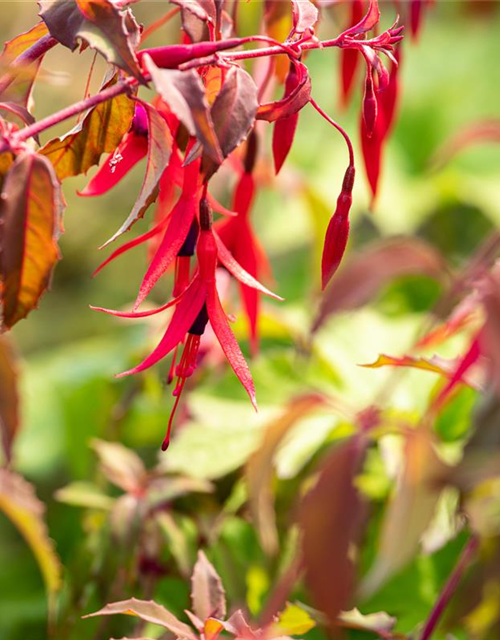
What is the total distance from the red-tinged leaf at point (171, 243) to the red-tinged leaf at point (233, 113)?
4cm

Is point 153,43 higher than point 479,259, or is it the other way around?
point 479,259

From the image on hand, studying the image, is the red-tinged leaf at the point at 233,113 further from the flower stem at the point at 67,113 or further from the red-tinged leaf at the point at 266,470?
the red-tinged leaf at the point at 266,470

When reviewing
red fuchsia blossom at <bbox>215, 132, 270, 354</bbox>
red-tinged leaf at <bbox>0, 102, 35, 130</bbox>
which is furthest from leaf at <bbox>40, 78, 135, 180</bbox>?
red fuchsia blossom at <bbox>215, 132, 270, 354</bbox>

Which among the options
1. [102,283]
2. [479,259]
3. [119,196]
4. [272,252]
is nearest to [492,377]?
[479,259]

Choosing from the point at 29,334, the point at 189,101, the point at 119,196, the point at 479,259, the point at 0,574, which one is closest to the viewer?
the point at 189,101

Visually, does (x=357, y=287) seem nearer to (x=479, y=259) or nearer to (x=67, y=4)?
(x=479, y=259)

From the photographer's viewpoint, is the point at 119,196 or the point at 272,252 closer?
the point at 272,252

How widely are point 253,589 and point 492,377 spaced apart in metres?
0.33

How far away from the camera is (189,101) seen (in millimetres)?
275

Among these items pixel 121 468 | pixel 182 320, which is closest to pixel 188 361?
pixel 182 320

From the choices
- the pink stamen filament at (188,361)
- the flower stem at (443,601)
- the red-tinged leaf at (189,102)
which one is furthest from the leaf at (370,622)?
the red-tinged leaf at (189,102)

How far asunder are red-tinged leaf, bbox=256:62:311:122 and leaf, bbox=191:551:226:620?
194 mm

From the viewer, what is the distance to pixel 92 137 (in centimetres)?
35

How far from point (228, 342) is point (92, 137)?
0.09m
